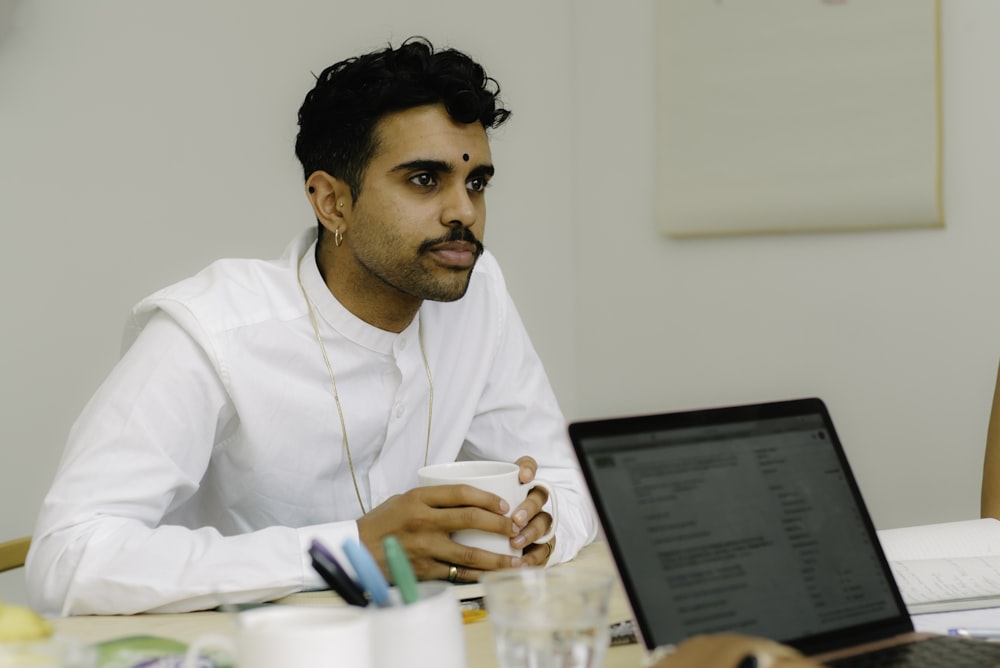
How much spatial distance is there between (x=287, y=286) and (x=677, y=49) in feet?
5.27

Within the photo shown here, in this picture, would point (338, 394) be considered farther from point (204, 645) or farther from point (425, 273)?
point (204, 645)

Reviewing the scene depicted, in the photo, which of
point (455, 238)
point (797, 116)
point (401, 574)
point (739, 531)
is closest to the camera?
point (401, 574)

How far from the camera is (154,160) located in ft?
7.79

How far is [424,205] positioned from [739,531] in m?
0.91

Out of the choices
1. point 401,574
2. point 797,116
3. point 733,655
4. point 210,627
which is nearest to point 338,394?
point 210,627

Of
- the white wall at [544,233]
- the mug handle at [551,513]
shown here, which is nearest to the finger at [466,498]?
the mug handle at [551,513]

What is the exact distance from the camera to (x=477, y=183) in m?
1.66

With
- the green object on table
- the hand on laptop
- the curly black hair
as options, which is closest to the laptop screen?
the hand on laptop

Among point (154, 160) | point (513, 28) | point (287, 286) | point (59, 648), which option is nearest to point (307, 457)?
Result: point (287, 286)

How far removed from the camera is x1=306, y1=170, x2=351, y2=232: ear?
1.69m

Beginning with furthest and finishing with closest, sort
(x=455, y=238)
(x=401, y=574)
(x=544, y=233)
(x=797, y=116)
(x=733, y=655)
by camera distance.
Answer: (x=544, y=233)
(x=797, y=116)
(x=455, y=238)
(x=401, y=574)
(x=733, y=655)

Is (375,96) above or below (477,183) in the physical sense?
above

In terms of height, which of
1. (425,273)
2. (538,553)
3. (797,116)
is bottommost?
(538,553)

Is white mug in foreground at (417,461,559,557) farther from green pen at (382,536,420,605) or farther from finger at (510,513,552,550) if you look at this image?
green pen at (382,536,420,605)
